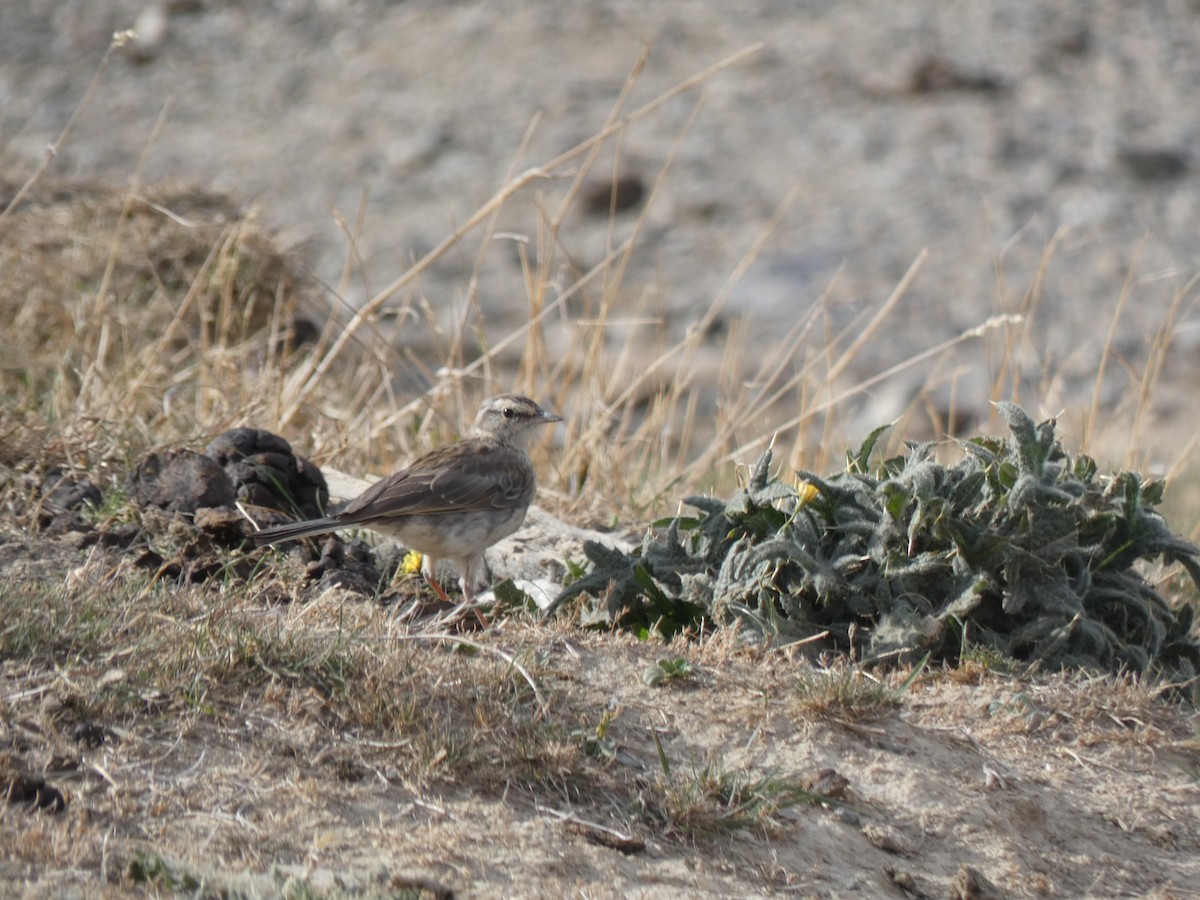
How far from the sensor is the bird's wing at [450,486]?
5387 mm

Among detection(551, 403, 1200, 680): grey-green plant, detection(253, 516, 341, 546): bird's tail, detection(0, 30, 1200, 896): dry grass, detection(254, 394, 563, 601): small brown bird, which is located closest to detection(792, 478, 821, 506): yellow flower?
detection(551, 403, 1200, 680): grey-green plant

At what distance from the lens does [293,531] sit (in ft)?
17.0

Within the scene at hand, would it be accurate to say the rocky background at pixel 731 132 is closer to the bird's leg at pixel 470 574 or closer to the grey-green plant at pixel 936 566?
the bird's leg at pixel 470 574

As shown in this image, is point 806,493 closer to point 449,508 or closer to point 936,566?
point 936,566

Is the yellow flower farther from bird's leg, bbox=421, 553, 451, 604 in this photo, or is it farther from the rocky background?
the rocky background

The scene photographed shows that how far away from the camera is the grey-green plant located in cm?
486

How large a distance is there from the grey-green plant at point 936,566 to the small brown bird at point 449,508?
555 mm

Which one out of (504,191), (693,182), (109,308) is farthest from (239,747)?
(693,182)

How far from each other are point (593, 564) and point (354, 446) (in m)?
2.14

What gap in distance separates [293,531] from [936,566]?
82.7 inches

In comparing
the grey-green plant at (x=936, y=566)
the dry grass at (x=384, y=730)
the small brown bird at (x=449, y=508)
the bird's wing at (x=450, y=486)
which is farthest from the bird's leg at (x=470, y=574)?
the dry grass at (x=384, y=730)

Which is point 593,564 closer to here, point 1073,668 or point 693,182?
point 1073,668

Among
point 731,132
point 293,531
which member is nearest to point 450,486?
point 293,531

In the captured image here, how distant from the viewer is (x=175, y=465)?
575 cm
